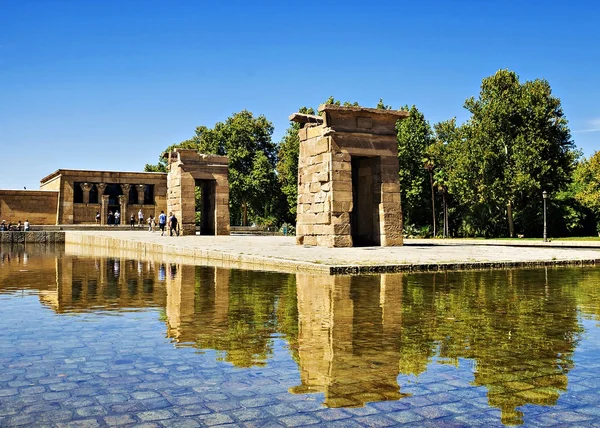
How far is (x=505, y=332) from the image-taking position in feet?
20.8

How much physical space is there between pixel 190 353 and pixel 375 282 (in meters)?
5.96

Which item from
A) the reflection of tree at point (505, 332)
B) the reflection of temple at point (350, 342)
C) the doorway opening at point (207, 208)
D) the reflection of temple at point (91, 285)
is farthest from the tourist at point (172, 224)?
the reflection of tree at point (505, 332)

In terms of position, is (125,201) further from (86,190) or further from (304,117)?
(304,117)

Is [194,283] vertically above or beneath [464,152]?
beneath

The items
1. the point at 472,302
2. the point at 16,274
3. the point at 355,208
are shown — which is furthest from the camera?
the point at 355,208

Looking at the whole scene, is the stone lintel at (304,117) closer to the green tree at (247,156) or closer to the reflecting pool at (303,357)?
the reflecting pool at (303,357)

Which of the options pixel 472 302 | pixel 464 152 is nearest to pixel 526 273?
pixel 472 302

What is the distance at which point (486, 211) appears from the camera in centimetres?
4875

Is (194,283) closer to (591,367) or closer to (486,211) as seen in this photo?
(591,367)

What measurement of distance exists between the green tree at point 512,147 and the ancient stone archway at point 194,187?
61.6 ft

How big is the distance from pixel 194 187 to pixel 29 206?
83.2 ft

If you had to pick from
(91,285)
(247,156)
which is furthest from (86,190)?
(91,285)

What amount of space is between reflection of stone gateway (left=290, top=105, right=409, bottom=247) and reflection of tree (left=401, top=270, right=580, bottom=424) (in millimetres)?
9967

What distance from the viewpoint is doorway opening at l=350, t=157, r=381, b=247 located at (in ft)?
73.3
